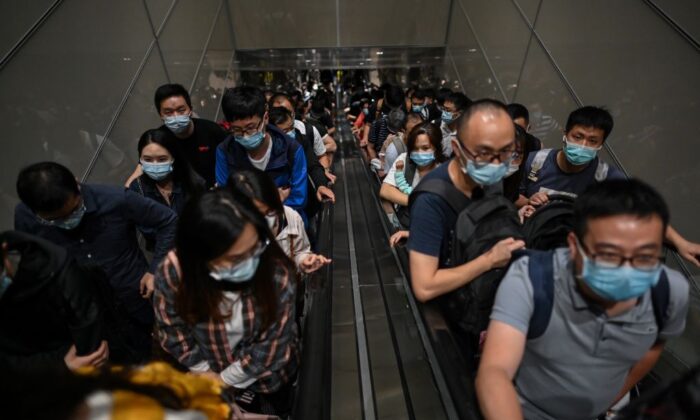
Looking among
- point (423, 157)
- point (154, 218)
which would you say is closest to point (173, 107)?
point (154, 218)

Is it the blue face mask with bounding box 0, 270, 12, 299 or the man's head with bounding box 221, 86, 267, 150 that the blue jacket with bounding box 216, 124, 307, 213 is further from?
the blue face mask with bounding box 0, 270, 12, 299

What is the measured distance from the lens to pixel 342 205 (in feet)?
19.0

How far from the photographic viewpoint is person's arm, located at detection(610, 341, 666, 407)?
1309mm

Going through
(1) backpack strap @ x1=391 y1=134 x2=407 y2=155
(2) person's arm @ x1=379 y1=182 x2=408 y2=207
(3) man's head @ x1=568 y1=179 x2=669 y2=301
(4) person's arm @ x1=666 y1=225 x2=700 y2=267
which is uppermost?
(3) man's head @ x1=568 y1=179 x2=669 y2=301

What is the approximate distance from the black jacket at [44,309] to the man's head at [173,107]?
189 centimetres

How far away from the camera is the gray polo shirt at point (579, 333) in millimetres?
1174

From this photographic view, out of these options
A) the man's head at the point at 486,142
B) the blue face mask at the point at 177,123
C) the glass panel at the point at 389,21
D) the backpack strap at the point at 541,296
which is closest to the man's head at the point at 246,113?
the blue face mask at the point at 177,123

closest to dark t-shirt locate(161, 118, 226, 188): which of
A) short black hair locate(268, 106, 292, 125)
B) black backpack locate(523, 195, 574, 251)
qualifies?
short black hair locate(268, 106, 292, 125)

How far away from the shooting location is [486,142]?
4.96 ft

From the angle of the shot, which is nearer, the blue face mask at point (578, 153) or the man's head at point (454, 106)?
the blue face mask at point (578, 153)

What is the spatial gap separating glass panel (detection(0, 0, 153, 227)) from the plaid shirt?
82.9 inches

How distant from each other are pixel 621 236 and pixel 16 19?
4251mm

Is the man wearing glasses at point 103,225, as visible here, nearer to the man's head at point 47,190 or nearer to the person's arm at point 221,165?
the man's head at point 47,190

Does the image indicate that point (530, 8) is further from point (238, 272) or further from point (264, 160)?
point (238, 272)
